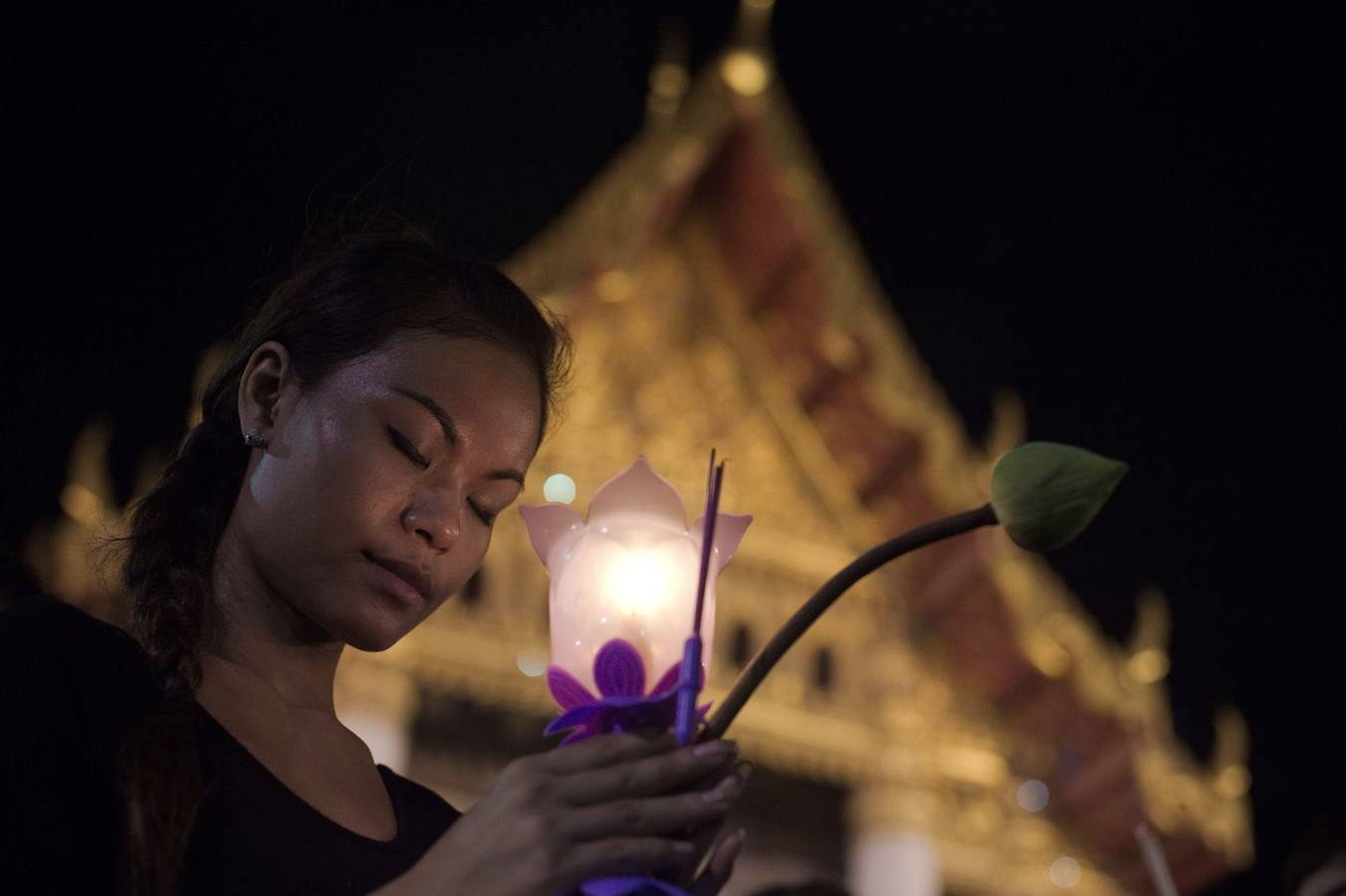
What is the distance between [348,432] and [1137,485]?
6.18m

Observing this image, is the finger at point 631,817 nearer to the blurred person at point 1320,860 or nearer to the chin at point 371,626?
the chin at point 371,626

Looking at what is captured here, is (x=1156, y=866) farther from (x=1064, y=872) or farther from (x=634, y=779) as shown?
(x=1064, y=872)

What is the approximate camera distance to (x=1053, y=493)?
36.1 inches

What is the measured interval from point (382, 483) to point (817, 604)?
37 centimetres

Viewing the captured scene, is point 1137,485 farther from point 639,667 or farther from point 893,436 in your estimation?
point 639,667

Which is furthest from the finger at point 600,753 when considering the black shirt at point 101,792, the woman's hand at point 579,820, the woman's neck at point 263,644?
the woman's neck at point 263,644

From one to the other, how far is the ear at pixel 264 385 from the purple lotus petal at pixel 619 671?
42 cm

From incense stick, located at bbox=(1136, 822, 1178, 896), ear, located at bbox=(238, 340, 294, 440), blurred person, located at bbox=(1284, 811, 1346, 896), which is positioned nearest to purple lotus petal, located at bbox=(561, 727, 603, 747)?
ear, located at bbox=(238, 340, 294, 440)

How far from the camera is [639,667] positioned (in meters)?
0.92

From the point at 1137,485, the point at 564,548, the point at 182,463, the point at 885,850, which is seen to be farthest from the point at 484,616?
the point at 1137,485

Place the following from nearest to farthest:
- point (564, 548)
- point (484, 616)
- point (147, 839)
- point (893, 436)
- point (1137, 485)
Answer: point (147, 839)
point (564, 548)
point (484, 616)
point (893, 436)
point (1137, 485)

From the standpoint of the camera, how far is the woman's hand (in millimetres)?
800

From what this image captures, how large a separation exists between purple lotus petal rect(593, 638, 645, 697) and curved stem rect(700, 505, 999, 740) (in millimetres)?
59

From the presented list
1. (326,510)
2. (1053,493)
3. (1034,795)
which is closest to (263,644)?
(326,510)
